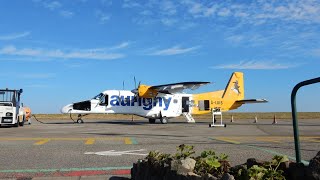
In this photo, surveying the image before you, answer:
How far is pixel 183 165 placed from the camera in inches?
153

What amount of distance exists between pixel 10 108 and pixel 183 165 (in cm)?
2262

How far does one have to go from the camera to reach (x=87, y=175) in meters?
6.77

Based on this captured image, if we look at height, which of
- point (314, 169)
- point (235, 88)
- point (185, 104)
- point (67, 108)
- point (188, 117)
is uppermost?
point (235, 88)

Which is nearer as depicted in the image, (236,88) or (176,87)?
(176,87)

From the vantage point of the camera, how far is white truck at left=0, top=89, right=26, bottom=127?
78.9 feet

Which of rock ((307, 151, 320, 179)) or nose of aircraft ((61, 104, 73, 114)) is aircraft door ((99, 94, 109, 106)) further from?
rock ((307, 151, 320, 179))

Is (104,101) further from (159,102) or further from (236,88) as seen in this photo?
(236,88)

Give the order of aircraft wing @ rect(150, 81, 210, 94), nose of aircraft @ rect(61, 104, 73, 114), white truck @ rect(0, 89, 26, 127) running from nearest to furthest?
white truck @ rect(0, 89, 26, 127) → aircraft wing @ rect(150, 81, 210, 94) → nose of aircraft @ rect(61, 104, 73, 114)

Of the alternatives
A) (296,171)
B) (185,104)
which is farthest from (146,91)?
(296,171)

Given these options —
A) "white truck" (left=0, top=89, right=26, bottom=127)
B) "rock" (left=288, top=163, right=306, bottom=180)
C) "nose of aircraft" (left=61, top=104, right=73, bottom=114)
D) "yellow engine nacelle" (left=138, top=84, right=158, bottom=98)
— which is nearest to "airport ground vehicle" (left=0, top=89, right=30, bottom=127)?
"white truck" (left=0, top=89, right=26, bottom=127)

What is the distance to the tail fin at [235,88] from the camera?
3600 cm

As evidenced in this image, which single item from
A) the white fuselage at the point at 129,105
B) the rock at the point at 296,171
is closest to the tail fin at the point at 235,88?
the white fuselage at the point at 129,105

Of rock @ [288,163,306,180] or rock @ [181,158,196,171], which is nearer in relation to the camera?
rock @ [288,163,306,180]

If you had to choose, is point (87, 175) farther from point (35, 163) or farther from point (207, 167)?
point (207, 167)
